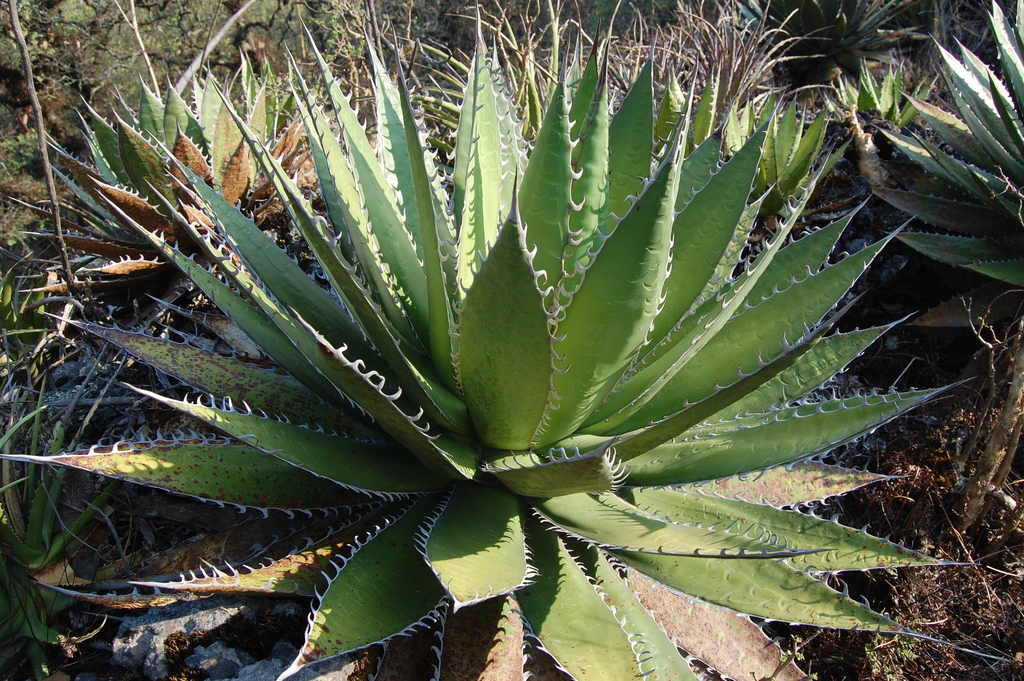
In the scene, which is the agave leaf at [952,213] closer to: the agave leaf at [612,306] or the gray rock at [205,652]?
the agave leaf at [612,306]

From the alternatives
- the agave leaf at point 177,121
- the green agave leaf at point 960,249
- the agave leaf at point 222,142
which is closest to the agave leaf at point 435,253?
the agave leaf at point 222,142

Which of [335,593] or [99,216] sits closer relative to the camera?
[335,593]

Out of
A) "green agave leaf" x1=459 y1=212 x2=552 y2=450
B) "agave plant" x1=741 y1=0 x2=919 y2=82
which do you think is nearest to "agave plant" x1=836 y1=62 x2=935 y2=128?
"agave plant" x1=741 y1=0 x2=919 y2=82

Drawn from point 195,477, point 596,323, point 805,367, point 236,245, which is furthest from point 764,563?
point 236,245

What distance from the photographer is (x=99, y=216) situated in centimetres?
223

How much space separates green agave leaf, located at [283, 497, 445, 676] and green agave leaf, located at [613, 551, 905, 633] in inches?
16.6

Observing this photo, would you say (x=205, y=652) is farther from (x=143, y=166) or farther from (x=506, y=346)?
(x=143, y=166)

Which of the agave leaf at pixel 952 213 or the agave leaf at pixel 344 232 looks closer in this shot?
the agave leaf at pixel 344 232

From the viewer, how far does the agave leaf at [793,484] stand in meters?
1.49

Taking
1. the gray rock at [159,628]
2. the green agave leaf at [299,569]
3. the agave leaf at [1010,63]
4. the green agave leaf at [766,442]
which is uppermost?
the agave leaf at [1010,63]

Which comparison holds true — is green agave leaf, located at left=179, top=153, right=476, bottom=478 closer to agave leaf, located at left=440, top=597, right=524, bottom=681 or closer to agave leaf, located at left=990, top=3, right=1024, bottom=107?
agave leaf, located at left=440, top=597, right=524, bottom=681

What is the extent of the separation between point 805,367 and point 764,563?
1.59 ft

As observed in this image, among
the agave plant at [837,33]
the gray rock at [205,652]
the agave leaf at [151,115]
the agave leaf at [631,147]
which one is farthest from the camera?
the agave plant at [837,33]

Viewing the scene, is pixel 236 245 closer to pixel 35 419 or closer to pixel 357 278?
pixel 357 278
